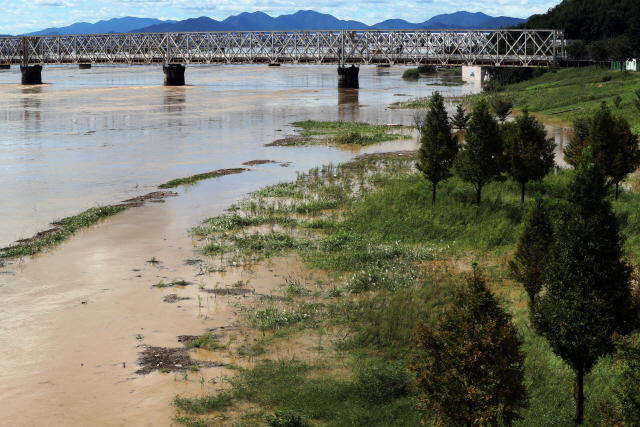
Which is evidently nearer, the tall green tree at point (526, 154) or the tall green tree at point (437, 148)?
the tall green tree at point (526, 154)

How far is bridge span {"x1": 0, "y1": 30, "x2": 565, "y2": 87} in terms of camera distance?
105 meters

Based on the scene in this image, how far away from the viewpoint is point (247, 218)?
87.7 ft

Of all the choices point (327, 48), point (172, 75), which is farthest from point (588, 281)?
point (327, 48)

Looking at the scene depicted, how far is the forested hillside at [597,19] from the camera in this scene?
107250 mm

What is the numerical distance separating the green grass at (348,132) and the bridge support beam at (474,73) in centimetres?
6811

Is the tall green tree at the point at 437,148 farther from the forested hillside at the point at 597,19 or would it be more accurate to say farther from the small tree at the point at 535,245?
the forested hillside at the point at 597,19

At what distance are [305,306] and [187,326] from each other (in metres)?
3.03

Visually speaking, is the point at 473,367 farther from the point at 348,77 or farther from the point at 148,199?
the point at 348,77

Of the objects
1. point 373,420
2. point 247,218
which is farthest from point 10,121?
point 373,420

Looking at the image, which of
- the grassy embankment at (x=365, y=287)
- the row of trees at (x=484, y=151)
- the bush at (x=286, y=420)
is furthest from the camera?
the row of trees at (x=484, y=151)

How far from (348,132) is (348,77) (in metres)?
61.2

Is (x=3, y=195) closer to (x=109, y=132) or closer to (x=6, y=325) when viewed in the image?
(x=6, y=325)

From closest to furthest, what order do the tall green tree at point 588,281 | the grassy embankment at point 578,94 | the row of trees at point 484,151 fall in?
the tall green tree at point 588,281 → the row of trees at point 484,151 → the grassy embankment at point 578,94

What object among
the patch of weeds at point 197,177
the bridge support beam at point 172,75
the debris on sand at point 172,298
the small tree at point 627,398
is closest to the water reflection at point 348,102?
the patch of weeds at point 197,177
